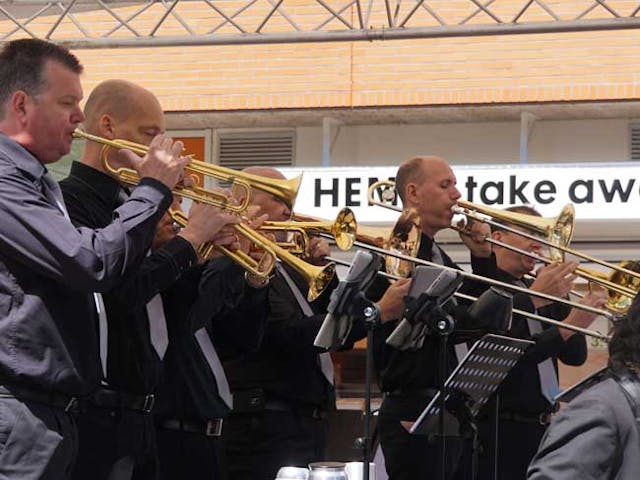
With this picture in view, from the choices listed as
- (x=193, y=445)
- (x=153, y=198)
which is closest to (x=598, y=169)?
(x=193, y=445)

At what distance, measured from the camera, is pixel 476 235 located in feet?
23.8

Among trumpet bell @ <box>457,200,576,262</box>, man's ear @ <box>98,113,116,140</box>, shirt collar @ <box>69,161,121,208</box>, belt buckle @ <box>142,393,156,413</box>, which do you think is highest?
trumpet bell @ <box>457,200,576,262</box>

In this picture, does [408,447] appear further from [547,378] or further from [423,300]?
[547,378]

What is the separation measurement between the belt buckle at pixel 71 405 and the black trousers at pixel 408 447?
8.44ft

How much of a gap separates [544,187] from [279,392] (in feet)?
24.4

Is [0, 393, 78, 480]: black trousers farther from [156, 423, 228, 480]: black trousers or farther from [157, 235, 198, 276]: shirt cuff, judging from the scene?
[156, 423, 228, 480]: black trousers

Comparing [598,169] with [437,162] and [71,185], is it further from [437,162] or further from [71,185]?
[71,185]

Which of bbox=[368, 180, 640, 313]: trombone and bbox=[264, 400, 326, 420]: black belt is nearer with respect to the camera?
bbox=[264, 400, 326, 420]: black belt

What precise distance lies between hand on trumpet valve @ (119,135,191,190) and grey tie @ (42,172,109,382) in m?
0.27

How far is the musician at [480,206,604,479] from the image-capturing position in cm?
689

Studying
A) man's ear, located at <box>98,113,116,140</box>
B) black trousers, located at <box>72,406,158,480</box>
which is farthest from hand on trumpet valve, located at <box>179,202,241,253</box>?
black trousers, located at <box>72,406,158,480</box>

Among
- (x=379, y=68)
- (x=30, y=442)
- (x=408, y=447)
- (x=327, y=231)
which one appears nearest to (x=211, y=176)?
(x=327, y=231)

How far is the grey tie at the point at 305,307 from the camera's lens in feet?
21.0

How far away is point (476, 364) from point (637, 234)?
27.1 ft
